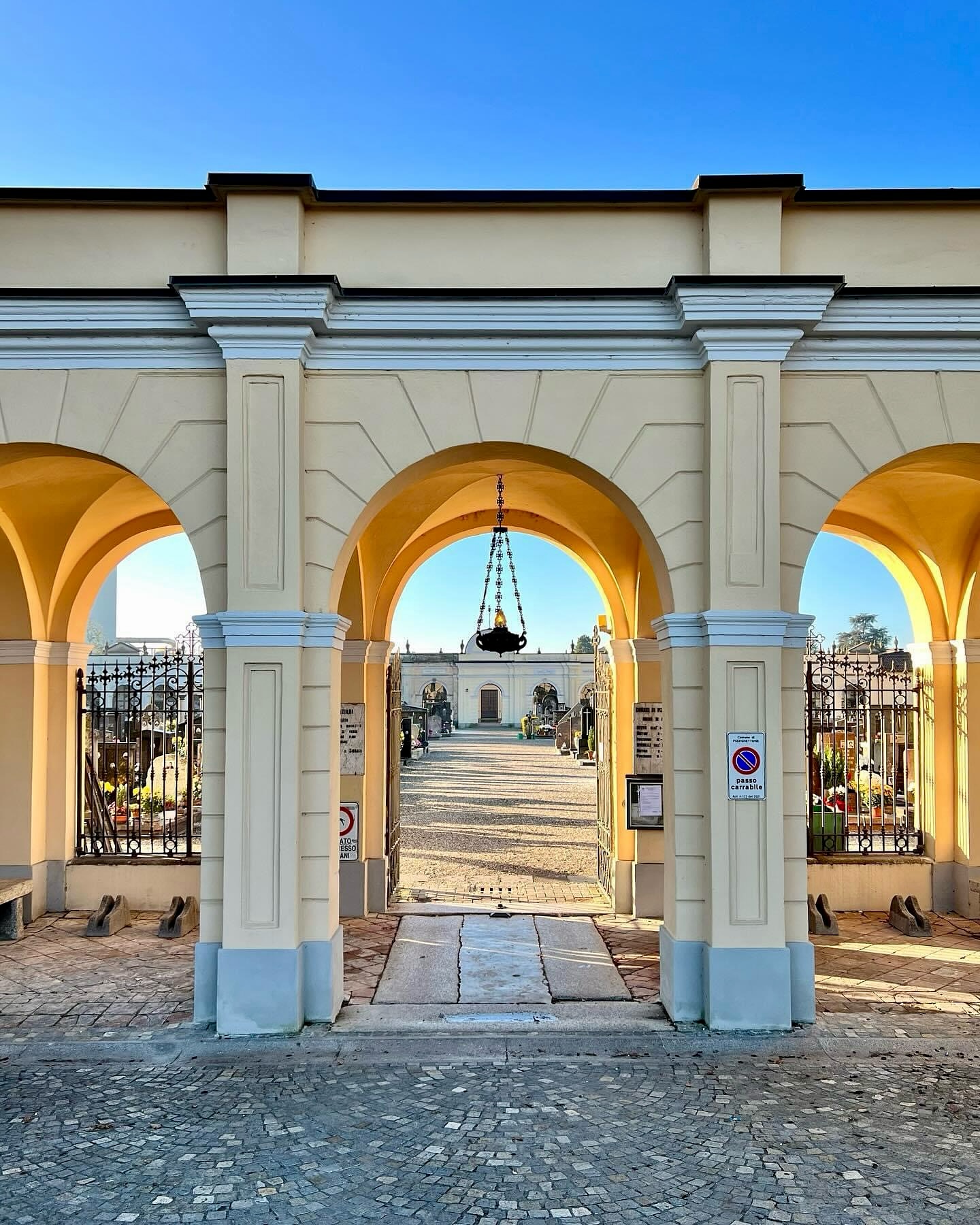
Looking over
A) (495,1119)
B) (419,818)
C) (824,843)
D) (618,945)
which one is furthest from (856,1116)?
(419,818)

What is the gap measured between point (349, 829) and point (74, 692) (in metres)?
3.27

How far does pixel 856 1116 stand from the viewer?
4883 millimetres

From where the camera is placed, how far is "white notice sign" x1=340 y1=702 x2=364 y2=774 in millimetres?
9250

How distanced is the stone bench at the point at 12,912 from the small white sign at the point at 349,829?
9.58 feet

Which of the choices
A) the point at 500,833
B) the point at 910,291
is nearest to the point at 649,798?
the point at 910,291

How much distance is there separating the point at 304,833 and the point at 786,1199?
11.3 ft

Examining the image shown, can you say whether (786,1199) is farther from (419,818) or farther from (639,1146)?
(419,818)

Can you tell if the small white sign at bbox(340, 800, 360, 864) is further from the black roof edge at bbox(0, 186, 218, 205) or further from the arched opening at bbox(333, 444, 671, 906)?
the black roof edge at bbox(0, 186, 218, 205)

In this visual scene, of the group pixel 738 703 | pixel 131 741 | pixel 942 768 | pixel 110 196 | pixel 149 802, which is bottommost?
pixel 149 802

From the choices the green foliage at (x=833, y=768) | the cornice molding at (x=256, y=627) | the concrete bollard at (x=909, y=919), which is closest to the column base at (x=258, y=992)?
the cornice molding at (x=256, y=627)

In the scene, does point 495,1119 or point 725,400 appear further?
point 725,400

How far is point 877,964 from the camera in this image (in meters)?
7.55

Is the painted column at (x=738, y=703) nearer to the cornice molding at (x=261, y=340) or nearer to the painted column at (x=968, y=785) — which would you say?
the cornice molding at (x=261, y=340)

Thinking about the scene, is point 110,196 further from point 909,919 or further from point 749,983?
point 909,919
